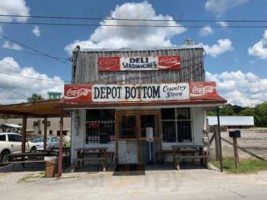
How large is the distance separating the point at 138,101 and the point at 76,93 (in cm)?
270

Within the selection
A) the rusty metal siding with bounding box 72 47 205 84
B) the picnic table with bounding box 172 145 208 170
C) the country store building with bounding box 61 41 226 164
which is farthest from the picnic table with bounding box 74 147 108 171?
the rusty metal siding with bounding box 72 47 205 84

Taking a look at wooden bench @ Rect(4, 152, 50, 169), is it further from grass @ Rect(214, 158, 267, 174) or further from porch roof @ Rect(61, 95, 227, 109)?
grass @ Rect(214, 158, 267, 174)

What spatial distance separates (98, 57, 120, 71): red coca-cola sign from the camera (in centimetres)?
1783

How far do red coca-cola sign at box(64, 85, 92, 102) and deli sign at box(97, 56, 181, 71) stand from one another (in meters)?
2.60

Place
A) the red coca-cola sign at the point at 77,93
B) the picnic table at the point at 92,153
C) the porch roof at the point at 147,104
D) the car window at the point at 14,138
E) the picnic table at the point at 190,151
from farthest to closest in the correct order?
1. the car window at the point at 14,138
2. the red coca-cola sign at the point at 77,93
3. the picnic table at the point at 190,151
4. the picnic table at the point at 92,153
5. the porch roof at the point at 147,104

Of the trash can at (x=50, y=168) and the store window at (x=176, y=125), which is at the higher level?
the store window at (x=176, y=125)

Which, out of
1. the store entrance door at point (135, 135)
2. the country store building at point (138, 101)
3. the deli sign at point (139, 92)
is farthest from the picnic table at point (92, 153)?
the deli sign at point (139, 92)

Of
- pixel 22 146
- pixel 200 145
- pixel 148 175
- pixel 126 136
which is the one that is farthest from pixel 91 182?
pixel 22 146

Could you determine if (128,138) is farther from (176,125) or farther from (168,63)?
(168,63)

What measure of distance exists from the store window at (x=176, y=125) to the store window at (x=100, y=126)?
2440 millimetres

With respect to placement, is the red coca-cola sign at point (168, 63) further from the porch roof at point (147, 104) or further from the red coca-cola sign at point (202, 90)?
the porch roof at point (147, 104)

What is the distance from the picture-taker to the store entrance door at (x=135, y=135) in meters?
16.4

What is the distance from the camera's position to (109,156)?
16.8 m

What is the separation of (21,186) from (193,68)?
9.91 meters
